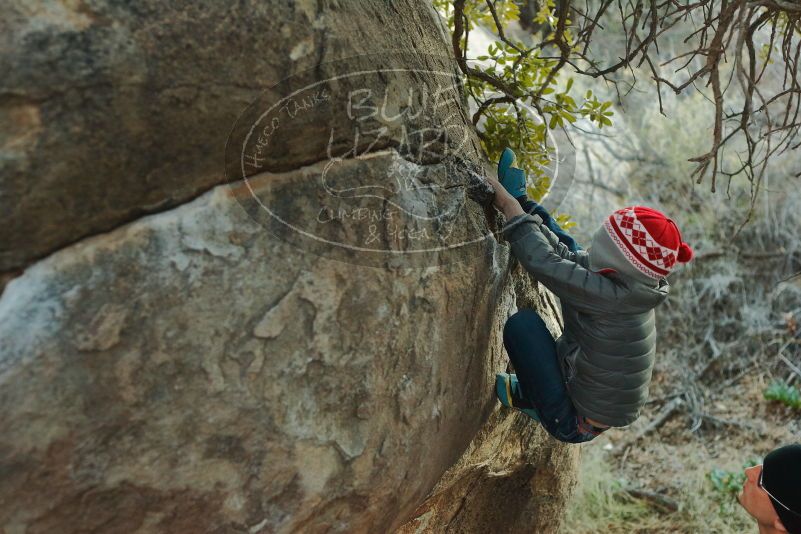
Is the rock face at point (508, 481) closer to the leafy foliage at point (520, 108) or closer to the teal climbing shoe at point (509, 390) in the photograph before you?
the teal climbing shoe at point (509, 390)

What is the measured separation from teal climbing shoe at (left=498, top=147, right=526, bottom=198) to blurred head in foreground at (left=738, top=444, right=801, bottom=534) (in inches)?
46.0

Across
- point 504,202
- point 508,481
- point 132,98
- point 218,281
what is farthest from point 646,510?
point 132,98

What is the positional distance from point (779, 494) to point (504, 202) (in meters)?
1.23

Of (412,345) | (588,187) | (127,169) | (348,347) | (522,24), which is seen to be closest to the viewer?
(127,169)

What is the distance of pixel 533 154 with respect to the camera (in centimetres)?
285

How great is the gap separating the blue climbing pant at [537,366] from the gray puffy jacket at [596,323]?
40mm

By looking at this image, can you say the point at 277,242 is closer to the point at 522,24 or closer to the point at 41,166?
the point at 41,166

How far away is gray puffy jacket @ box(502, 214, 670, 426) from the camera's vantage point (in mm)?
2367

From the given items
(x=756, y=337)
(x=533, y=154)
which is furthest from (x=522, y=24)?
(x=533, y=154)

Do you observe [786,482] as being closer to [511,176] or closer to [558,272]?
[558,272]

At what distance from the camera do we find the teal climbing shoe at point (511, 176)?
2629mm

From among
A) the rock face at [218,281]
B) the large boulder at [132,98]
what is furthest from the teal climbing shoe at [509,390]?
the large boulder at [132,98]

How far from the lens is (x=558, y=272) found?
7.70ft

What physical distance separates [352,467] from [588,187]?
482 cm
